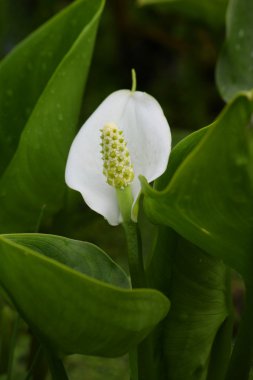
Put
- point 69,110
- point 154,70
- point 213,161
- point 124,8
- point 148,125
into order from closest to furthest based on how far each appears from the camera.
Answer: point 213,161
point 148,125
point 69,110
point 124,8
point 154,70

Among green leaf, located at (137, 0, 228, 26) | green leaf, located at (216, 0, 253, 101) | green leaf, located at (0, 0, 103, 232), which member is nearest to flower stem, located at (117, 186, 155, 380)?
green leaf, located at (0, 0, 103, 232)

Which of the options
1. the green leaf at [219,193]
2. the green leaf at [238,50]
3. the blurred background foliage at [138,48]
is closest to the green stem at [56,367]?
the green leaf at [219,193]

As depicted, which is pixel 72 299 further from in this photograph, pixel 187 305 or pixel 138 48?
pixel 138 48

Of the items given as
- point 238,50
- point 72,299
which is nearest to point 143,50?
point 238,50

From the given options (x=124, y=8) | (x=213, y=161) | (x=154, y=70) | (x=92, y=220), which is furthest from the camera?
(x=154, y=70)

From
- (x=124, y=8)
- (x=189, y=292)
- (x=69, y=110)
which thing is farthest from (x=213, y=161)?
(x=124, y=8)

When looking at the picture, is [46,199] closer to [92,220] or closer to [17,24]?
[92,220]

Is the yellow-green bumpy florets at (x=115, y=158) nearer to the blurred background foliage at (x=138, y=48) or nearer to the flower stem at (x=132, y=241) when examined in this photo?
the flower stem at (x=132, y=241)
